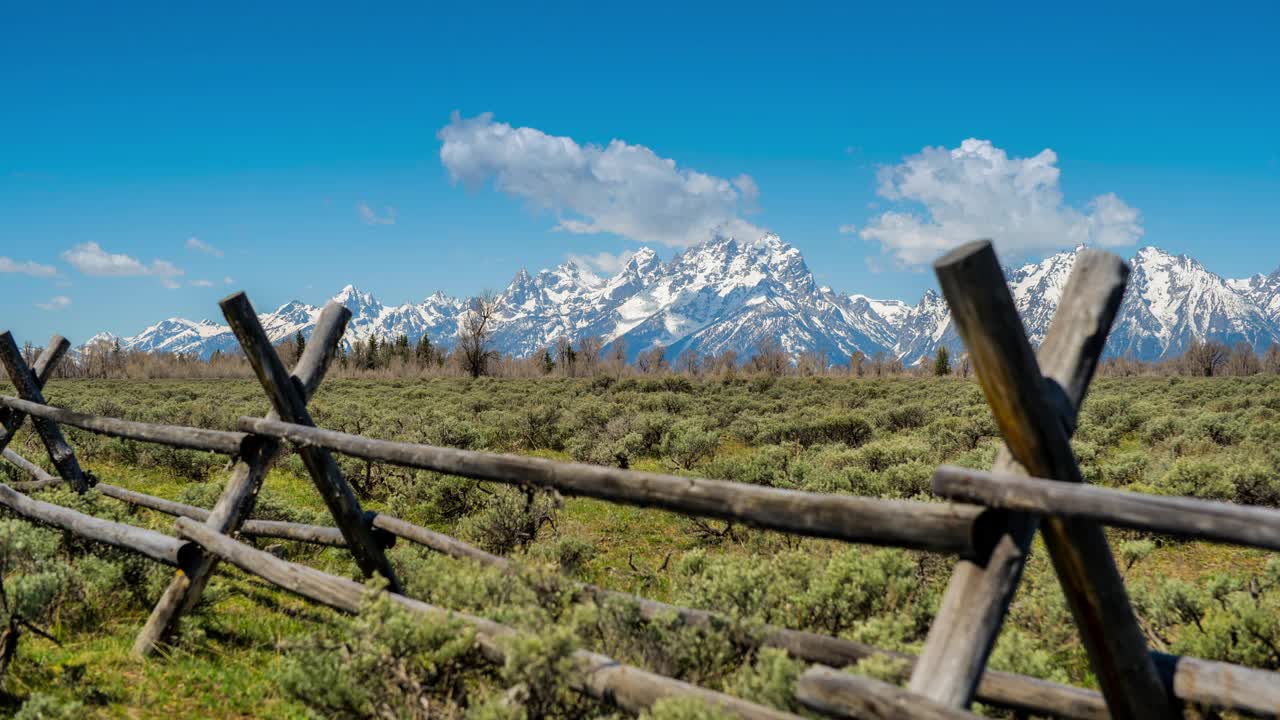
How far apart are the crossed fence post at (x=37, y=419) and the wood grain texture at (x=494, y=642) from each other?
4.69 meters

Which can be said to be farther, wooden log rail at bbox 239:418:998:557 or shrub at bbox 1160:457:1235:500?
shrub at bbox 1160:457:1235:500

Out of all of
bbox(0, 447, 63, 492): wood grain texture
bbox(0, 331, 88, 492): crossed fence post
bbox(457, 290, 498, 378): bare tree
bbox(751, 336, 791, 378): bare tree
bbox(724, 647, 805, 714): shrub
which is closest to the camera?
bbox(724, 647, 805, 714): shrub

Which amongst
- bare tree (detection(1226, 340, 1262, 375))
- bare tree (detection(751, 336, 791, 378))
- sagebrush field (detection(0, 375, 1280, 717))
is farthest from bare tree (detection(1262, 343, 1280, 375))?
sagebrush field (detection(0, 375, 1280, 717))

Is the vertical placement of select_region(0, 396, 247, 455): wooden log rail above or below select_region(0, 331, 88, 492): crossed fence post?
above

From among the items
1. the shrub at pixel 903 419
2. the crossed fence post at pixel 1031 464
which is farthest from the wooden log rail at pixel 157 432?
the shrub at pixel 903 419

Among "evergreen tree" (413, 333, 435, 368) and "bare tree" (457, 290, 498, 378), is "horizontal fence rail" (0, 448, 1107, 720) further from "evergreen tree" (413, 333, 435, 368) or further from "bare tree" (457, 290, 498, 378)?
"evergreen tree" (413, 333, 435, 368)

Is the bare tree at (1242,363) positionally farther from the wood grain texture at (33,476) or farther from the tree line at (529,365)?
the wood grain texture at (33,476)

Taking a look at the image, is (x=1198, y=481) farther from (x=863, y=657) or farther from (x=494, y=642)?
(x=494, y=642)

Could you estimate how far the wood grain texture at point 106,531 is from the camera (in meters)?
4.52

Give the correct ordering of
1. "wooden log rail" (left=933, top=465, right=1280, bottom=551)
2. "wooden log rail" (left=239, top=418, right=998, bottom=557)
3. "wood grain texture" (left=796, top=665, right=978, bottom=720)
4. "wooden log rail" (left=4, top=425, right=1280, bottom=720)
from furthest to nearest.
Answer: "wooden log rail" (left=4, top=425, right=1280, bottom=720), "wooden log rail" (left=239, top=418, right=998, bottom=557), "wood grain texture" (left=796, top=665, right=978, bottom=720), "wooden log rail" (left=933, top=465, right=1280, bottom=551)

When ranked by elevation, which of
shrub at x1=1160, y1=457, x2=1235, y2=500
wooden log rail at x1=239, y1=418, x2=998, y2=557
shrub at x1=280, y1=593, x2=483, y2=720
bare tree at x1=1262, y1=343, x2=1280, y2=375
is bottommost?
shrub at x1=280, y1=593, x2=483, y2=720

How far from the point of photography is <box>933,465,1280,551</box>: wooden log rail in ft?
6.64

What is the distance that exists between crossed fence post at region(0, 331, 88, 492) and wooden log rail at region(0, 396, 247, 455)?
48 cm

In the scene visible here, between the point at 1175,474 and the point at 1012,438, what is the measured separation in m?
11.0
